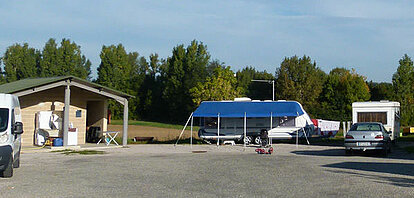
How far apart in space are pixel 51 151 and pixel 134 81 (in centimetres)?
5715

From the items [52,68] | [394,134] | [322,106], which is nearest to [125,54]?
[52,68]

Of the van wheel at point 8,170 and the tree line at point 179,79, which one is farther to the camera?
the tree line at point 179,79

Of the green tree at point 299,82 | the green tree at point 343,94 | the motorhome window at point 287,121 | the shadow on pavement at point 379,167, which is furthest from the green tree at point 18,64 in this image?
the shadow on pavement at point 379,167

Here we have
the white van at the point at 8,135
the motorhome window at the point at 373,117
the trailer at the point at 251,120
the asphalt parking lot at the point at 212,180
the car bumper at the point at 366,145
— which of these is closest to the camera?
the asphalt parking lot at the point at 212,180

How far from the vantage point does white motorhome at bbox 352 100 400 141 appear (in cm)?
2622

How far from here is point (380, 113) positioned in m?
26.5

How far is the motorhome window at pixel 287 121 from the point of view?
1119 inches

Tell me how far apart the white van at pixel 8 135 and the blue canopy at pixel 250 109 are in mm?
14721

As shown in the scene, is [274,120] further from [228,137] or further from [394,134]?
[394,134]

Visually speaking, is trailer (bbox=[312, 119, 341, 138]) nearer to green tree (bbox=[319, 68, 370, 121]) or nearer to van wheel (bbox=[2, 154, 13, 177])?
van wheel (bbox=[2, 154, 13, 177])

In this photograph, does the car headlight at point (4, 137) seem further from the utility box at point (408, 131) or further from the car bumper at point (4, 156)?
the utility box at point (408, 131)

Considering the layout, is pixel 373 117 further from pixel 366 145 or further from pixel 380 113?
pixel 366 145

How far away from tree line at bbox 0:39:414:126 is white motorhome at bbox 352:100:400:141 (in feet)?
89.8

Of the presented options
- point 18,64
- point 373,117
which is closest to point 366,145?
point 373,117
